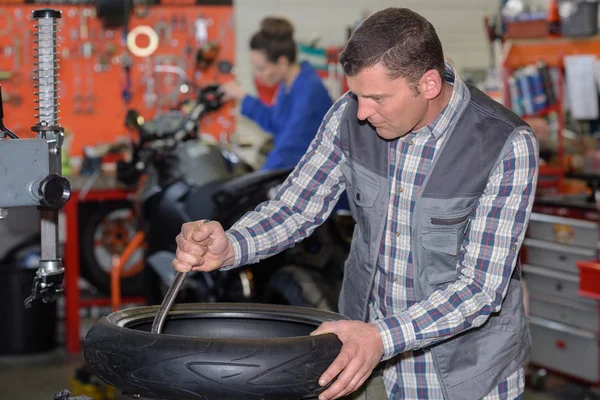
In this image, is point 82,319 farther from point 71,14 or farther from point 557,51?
point 557,51

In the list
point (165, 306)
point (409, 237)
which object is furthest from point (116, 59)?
point (165, 306)

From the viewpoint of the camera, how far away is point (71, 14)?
5.89m

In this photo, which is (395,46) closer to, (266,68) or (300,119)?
(300,119)

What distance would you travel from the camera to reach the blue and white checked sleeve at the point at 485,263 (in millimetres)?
1562

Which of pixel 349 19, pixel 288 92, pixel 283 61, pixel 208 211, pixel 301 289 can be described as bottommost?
pixel 301 289

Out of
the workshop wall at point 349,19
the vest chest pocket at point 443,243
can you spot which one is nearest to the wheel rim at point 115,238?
the workshop wall at point 349,19

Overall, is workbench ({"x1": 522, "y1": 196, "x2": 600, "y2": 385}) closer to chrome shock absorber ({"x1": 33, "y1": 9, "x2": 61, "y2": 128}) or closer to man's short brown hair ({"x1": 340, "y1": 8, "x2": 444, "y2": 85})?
man's short brown hair ({"x1": 340, "y1": 8, "x2": 444, "y2": 85})

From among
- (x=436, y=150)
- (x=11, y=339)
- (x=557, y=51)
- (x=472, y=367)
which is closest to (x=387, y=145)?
(x=436, y=150)

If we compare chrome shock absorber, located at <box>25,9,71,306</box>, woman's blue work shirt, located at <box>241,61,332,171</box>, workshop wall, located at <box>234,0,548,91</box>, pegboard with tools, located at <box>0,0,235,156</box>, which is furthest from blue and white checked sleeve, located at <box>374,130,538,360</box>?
workshop wall, located at <box>234,0,548,91</box>

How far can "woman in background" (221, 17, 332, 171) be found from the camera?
3.52m

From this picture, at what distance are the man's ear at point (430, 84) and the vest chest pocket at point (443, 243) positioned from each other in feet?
0.79

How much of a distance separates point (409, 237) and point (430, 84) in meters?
0.32

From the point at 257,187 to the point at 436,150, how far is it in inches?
67.5

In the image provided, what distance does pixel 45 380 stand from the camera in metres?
4.62
